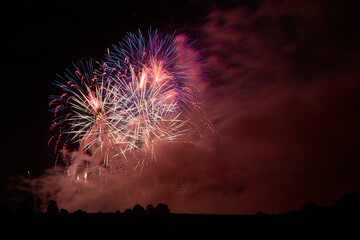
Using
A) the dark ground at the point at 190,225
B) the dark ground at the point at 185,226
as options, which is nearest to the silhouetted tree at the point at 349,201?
the dark ground at the point at 190,225

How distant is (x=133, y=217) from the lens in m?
11.2

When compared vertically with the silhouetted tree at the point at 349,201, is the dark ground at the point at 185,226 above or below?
below

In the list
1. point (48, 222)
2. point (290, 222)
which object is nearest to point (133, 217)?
point (48, 222)

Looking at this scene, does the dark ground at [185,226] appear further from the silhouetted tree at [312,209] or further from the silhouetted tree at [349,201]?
the silhouetted tree at [349,201]

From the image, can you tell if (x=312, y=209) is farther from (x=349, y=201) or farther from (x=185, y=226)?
(x=185, y=226)

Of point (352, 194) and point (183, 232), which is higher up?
point (352, 194)

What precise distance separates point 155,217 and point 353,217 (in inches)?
261

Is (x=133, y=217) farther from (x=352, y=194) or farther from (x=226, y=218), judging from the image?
(x=352, y=194)

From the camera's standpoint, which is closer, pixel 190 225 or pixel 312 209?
pixel 190 225

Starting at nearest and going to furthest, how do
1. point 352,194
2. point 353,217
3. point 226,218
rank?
point 353,217
point 226,218
point 352,194

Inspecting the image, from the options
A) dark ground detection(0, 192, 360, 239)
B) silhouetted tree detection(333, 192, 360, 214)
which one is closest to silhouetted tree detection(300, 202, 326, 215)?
dark ground detection(0, 192, 360, 239)

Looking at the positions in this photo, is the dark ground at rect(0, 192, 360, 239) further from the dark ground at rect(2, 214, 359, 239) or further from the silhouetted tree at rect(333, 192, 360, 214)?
the silhouetted tree at rect(333, 192, 360, 214)

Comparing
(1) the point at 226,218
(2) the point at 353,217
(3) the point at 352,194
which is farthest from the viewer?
(3) the point at 352,194

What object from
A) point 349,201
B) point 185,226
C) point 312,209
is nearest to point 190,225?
point 185,226
